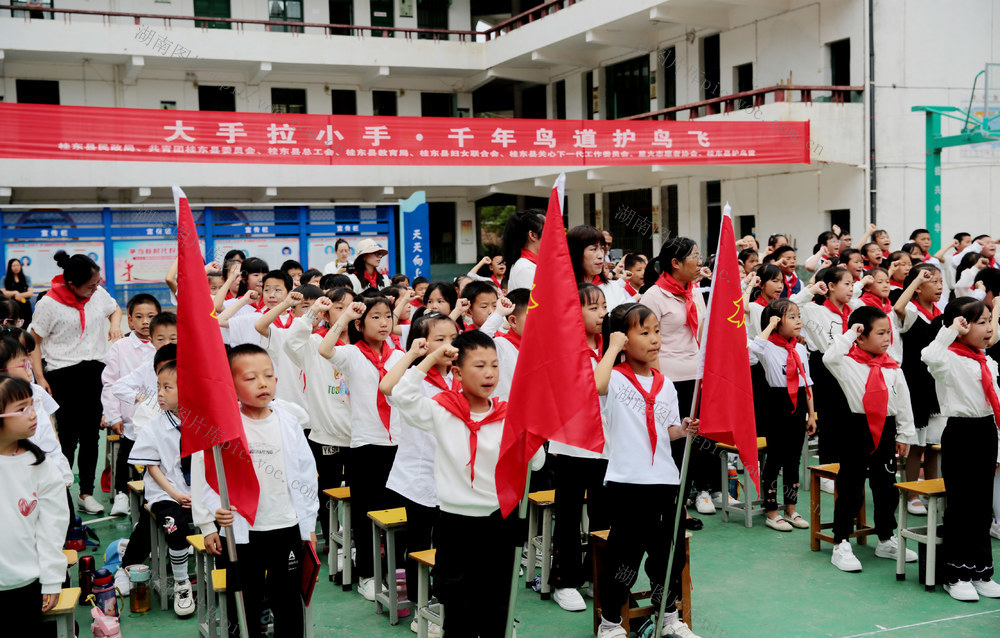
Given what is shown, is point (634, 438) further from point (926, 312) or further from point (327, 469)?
point (926, 312)

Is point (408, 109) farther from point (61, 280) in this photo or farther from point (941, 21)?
point (61, 280)

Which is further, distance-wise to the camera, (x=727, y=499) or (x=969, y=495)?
(x=727, y=499)

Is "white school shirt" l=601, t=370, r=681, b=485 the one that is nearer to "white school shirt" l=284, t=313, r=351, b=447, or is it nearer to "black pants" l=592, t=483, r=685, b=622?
"black pants" l=592, t=483, r=685, b=622

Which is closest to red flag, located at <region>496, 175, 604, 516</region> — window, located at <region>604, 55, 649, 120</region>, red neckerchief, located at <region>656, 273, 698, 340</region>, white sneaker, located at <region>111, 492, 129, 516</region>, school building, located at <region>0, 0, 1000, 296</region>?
red neckerchief, located at <region>656, 273, 698, 340</region>

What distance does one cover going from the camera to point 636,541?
3.84m

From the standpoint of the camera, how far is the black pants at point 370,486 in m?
4.66

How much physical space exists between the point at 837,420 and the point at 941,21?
1178 centimetres

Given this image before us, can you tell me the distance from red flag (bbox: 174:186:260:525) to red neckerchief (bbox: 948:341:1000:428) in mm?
3566

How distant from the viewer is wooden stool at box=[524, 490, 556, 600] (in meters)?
4.59

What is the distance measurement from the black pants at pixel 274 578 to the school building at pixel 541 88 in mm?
9517

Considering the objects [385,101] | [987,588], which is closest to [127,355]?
[987,588]

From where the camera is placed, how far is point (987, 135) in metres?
12.0

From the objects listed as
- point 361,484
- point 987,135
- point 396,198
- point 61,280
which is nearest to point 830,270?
point 361,484

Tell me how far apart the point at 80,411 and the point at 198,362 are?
150 inches
